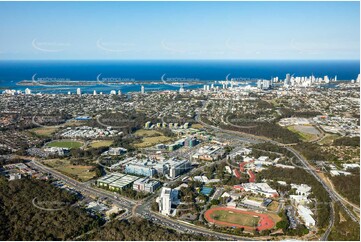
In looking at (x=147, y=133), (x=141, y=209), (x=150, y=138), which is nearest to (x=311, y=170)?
(x=141, y=209)

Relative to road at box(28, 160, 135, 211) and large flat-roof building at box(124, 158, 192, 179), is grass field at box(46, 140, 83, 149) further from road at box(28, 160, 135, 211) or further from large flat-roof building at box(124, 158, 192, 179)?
large flat-roof building at box(124, 158, 192, 179)

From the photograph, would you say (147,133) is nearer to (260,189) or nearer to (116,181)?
(116,181)

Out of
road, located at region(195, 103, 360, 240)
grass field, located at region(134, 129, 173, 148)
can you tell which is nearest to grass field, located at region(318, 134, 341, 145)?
road, located at region(195, 103, 360, 240)

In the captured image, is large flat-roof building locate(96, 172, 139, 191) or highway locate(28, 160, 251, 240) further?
large flat-roof building locate(96, 172, 139, 191)

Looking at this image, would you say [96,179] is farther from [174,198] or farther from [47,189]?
[174,198]

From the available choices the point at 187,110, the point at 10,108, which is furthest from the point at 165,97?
the point at 10,108

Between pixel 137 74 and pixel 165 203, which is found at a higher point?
pixel 137 74
